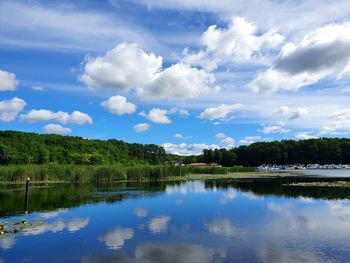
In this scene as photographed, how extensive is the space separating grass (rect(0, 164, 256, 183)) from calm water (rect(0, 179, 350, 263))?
55.3ft

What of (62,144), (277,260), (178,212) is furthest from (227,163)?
(277,260)

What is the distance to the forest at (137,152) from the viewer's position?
83.6 metres

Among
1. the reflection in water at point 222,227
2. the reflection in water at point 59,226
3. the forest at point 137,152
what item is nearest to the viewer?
the reflection in water at point 222,227

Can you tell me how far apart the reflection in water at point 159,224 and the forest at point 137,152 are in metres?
59.2

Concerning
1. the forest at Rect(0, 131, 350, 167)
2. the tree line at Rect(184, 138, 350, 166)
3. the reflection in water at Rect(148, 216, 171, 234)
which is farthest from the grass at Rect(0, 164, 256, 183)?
the tree line at Rect(184, 138, 350, 166)

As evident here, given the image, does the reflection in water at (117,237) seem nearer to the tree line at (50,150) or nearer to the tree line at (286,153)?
the tree line at (50,150)

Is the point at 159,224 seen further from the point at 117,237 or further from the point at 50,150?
the point at 50,150

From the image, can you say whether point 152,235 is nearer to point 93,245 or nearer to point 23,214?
point 93,245

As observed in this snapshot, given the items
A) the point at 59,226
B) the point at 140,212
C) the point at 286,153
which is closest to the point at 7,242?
the point at 59,226

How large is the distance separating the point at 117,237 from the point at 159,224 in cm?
343

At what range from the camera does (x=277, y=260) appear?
1294cm

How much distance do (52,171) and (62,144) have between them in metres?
54.8

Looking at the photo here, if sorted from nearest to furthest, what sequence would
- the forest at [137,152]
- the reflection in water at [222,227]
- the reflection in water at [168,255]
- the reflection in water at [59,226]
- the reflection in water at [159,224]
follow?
the reflection in water at [168,255] → the reflection in water at [222,227] → the reflection in water at [59,226] → the reflection in water at [159,224] → the forest at [137,152]

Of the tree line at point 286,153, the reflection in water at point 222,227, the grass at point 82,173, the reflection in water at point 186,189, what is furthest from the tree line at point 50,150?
the reflection in water at point 222,227
